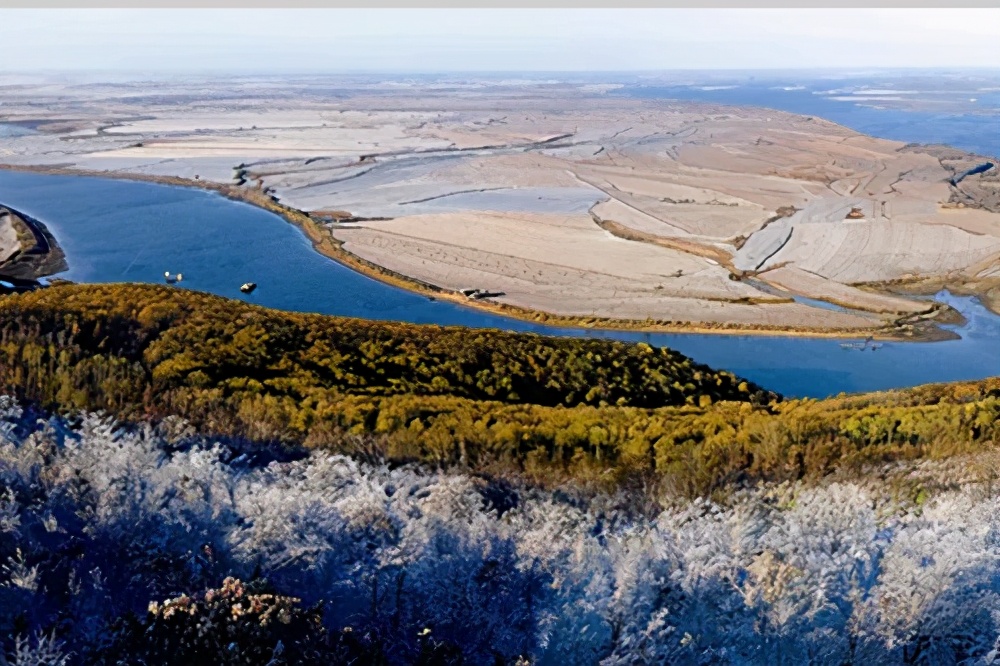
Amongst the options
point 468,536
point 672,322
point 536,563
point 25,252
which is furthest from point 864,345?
point 25,252

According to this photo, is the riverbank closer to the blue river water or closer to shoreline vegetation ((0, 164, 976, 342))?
the blue river water

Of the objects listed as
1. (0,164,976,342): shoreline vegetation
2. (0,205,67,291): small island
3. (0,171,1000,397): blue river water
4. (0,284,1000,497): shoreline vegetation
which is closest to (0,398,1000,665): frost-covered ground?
(0,284,1000,497): shoreline vegetation

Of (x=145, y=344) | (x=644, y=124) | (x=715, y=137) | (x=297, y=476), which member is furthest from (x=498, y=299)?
(x=644, y=124)

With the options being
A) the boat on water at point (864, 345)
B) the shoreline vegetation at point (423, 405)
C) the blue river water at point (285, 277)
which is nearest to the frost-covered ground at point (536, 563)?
the shoreline vegetation at point (423, 405)

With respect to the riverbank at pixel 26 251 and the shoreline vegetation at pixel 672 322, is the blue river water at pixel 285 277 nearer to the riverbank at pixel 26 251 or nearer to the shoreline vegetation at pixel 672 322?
the shoreline vegetation at pixel 672 322

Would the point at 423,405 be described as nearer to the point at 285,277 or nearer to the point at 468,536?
the point at 468,536

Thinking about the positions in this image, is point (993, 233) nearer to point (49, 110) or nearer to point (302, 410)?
point (302, 410)

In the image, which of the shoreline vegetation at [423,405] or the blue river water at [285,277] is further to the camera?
the blue river water at [285,277]
